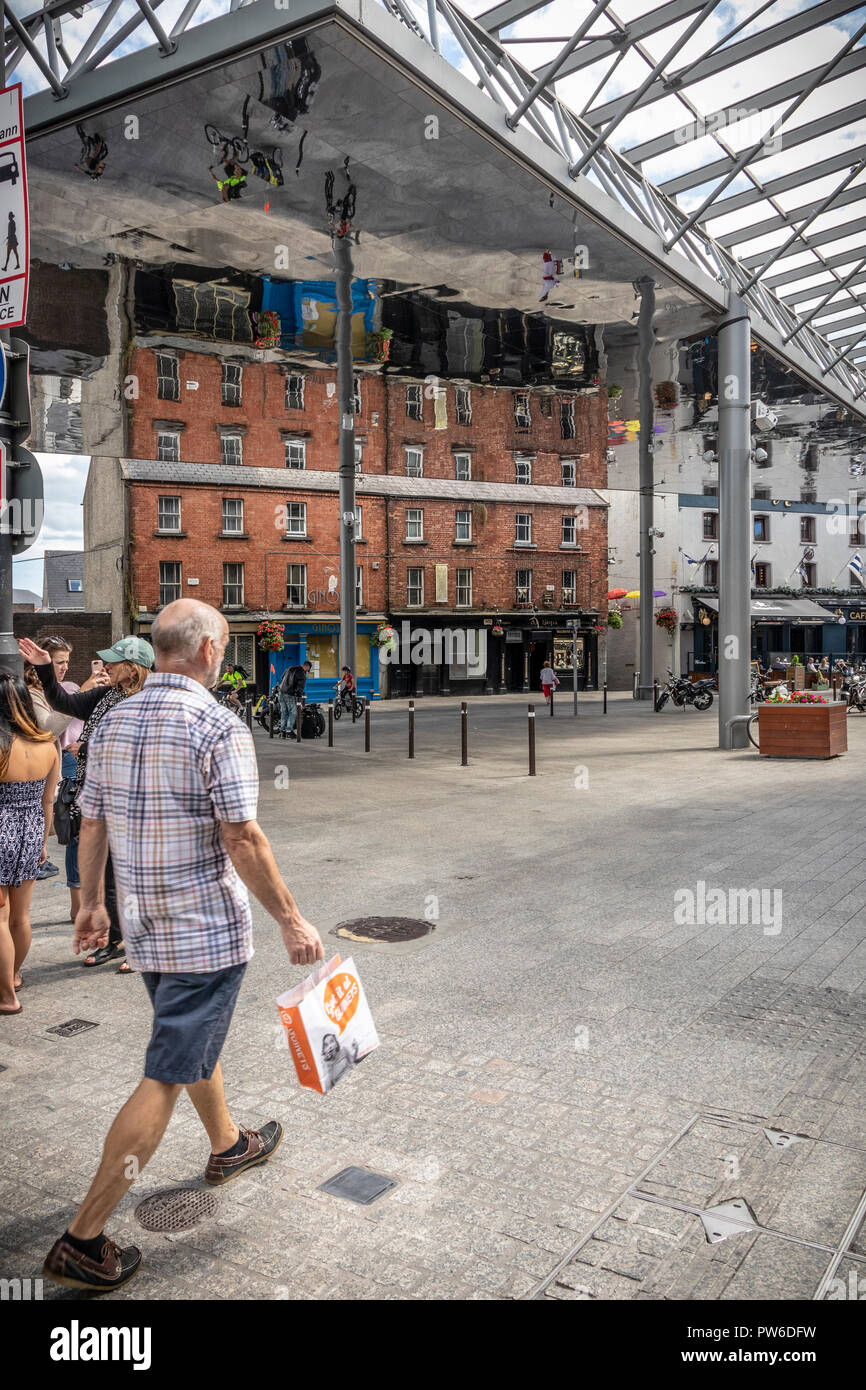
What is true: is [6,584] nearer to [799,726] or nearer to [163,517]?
[799,726]

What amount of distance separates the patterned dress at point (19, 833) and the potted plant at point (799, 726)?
13885 mm

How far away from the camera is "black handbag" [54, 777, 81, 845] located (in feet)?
20.3

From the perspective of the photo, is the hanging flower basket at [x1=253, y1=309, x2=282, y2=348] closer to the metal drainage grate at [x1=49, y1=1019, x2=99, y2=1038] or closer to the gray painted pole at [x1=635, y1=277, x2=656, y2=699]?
the gray painted pole at [x1=635, y1=277, x2=656, y2=699]

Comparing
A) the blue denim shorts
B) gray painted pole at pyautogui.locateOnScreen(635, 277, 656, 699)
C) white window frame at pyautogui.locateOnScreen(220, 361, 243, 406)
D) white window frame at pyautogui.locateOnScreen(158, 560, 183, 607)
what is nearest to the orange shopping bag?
the blue denim shorts

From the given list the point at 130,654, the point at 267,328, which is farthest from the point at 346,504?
the point at 130,654

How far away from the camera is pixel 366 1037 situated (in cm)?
318

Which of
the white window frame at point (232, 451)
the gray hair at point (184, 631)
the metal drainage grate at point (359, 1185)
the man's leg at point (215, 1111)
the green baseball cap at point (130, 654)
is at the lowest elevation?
the metal drainage grate at point (359, 1185)

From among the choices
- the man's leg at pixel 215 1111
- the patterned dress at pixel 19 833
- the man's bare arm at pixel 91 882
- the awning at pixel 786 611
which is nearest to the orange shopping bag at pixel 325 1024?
the man's leg at pixel 215 1111

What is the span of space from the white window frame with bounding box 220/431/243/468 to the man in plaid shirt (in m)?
37.6

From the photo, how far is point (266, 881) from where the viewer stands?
2904mm

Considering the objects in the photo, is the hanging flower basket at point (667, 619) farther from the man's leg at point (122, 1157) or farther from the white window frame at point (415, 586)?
the man's leg at point (122, 1157)

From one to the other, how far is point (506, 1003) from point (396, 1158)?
168 centimetres

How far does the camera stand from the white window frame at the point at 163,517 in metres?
37.1
